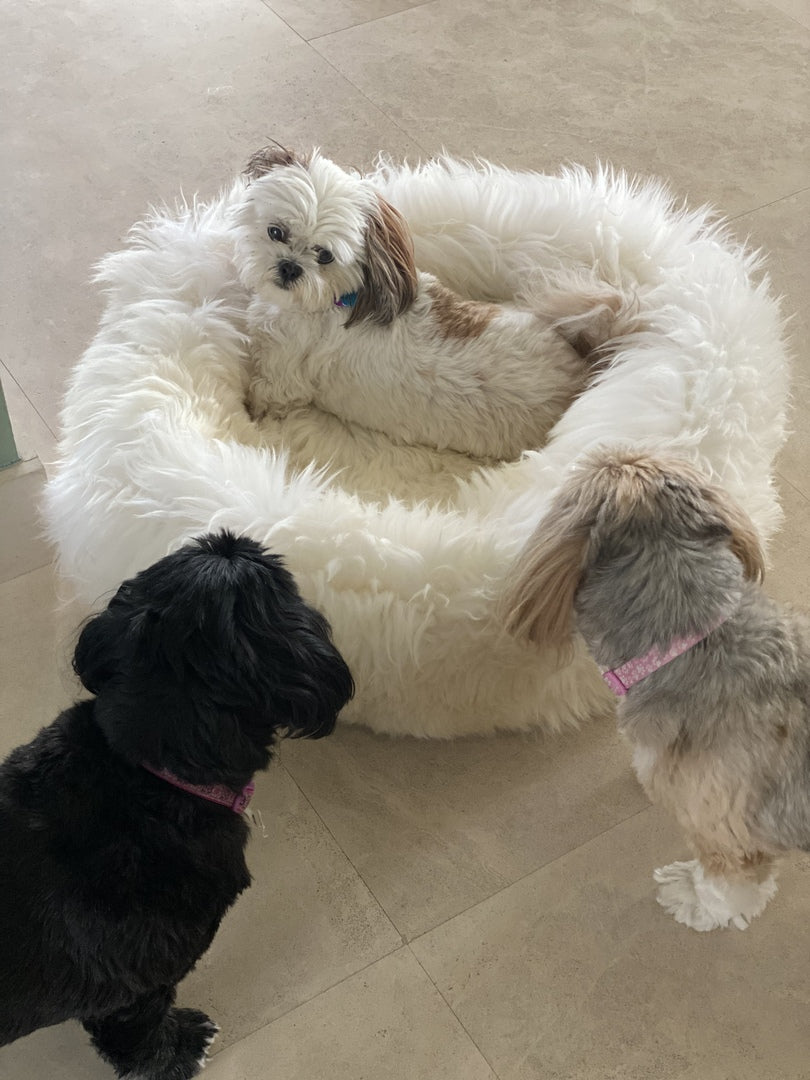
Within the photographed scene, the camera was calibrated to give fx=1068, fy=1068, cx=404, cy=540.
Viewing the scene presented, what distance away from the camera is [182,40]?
3.04m

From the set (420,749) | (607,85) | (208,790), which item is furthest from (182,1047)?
(607,85)

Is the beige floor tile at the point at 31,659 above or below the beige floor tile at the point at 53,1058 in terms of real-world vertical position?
above

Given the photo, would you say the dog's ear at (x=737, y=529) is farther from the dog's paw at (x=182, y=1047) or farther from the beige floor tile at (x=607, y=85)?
the beige floor tile at (x=607, y=85)

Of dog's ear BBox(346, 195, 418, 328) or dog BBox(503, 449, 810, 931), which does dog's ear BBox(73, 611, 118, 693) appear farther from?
dog's ear BBox(346, 195, 418, 328)

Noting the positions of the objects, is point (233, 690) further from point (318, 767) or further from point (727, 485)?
point (727, 485)

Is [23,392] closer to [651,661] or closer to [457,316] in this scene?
[457,316]

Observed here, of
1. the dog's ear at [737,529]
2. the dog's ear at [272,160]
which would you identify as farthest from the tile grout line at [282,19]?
Answer: the dog's ear at [737,529]

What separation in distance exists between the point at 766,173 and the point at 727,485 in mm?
1393

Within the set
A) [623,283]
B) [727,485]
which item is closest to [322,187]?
[623,283]

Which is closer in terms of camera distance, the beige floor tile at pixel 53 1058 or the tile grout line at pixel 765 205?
the beige floor tile at pixel 53 1058

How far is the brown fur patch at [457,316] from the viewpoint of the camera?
1.93 m

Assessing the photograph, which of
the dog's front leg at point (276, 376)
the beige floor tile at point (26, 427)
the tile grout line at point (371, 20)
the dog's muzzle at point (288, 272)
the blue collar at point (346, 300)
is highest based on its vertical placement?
the tile grout line at point (371, 20)

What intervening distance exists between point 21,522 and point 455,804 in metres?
0.98

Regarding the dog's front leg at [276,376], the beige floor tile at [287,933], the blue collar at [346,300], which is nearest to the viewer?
the beige floor tile at [287,933]
